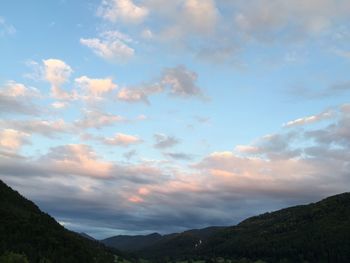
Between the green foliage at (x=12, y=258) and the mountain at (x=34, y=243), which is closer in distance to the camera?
the green foliage at (x=12, y=258)

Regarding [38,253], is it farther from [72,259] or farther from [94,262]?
[94,262]

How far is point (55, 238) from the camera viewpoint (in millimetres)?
193500

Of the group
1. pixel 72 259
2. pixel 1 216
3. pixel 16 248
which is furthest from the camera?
pixel 1 216

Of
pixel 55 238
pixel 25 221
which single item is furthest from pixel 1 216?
pixel 55 238

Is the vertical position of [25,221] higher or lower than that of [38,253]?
higher

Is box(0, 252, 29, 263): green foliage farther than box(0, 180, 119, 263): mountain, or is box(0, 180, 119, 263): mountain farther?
box(0, 180, 119, 263): mountain

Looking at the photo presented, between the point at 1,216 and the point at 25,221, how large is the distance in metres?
9.56

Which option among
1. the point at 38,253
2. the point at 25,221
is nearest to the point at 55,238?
the point at 25,221

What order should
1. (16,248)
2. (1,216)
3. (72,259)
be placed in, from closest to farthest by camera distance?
1. (16,248)
2. (72,259)
3. (1,216)

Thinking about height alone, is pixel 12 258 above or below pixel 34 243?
below

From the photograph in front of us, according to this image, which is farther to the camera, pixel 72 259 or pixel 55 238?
pixel 55 238

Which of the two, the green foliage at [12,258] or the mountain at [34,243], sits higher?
the mountain at [34,243]

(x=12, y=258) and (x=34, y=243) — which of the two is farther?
(x=34, y=243)

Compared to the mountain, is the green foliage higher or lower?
lower
